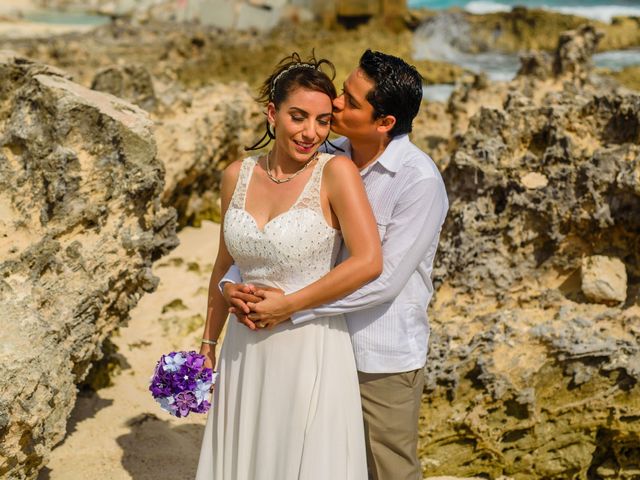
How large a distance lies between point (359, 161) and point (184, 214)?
196 inches

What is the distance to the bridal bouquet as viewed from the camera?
3209mm

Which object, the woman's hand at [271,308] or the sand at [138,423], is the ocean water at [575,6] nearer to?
the sand at [138,423]

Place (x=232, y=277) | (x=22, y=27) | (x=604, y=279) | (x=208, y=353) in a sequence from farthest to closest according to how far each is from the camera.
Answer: (x=22, y=27), (x=604, y=279), (x=208, y=353), (x=232, y=277)

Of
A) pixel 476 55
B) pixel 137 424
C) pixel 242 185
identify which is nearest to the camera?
pixel 242 185

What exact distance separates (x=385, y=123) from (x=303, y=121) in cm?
33

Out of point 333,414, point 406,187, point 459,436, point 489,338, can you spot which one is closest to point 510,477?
point 459,436

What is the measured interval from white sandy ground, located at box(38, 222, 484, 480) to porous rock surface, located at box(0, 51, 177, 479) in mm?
674

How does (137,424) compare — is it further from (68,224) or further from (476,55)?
(476,55)

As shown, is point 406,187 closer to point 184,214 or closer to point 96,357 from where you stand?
point 96,357

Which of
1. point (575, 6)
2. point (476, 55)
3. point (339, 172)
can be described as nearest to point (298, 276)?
point (339, 172)

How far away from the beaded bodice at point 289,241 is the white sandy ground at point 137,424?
183 cm

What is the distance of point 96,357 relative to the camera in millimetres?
4203

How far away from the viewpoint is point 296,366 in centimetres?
308

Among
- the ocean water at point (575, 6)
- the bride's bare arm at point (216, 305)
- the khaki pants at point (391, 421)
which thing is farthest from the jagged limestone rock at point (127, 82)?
the ocean water at point (575, 6)
